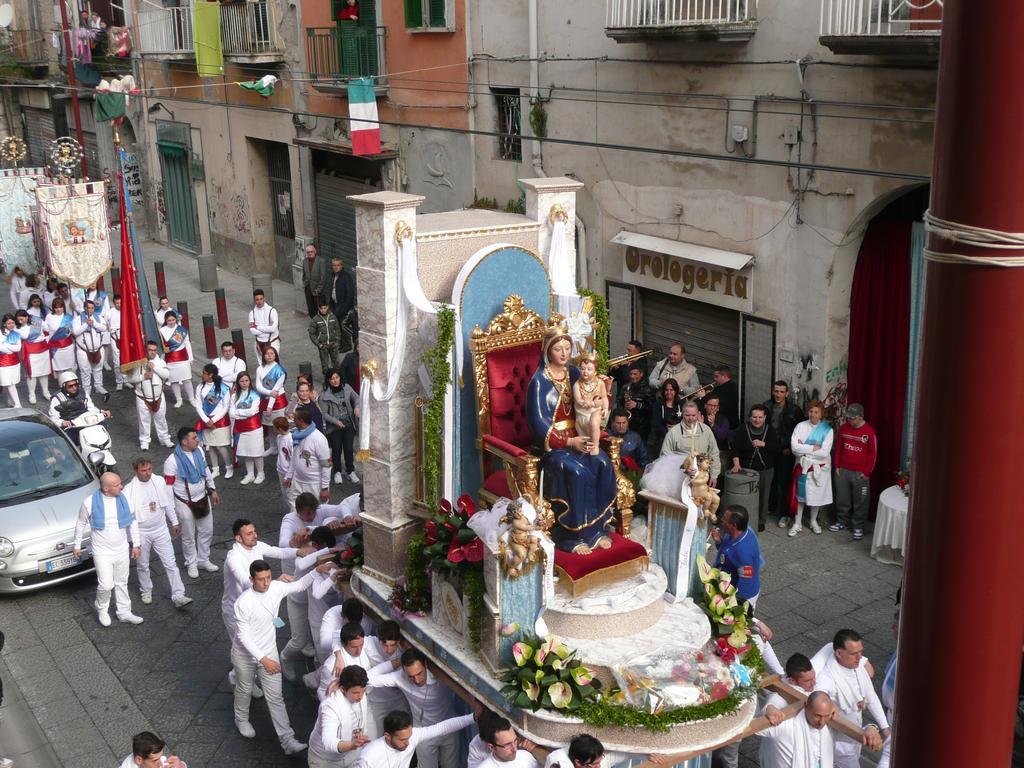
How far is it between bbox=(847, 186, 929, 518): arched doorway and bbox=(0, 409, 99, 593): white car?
8530mm

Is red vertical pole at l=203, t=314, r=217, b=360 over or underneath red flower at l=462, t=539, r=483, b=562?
underneath

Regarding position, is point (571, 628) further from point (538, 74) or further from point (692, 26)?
point (538, 74)

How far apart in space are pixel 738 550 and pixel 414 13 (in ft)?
42.9

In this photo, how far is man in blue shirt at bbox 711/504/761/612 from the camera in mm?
8789

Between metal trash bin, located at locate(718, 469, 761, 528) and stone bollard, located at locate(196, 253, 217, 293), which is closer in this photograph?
metal trash bin, located at locate(718, 469, 761, 528)

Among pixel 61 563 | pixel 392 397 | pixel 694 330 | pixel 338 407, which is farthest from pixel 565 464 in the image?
pixel 694 330

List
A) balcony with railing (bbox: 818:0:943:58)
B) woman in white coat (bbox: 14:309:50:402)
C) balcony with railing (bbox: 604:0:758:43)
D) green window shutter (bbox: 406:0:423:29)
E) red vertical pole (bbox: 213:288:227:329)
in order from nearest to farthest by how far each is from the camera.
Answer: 1. balcony with railing (bbox: 818:0:943:58)
2. balcony with railing (bbox: 604:0:758:43)
3. woman in white coat (bbox: 14:309:50:402)
4. green window shutter (bbox: 406:0:423:29)
5. red vertical pole (bbox: 213:288:227:329)

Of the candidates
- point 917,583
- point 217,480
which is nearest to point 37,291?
point 217,480

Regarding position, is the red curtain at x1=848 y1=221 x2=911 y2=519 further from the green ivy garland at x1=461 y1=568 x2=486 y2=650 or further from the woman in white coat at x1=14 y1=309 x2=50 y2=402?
the woman in white coat at x1=14 y1=309 x2=50 y2=402

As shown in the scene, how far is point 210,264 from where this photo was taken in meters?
25.1

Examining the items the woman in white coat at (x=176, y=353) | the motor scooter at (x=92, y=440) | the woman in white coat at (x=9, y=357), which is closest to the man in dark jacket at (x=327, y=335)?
the woman in white coat at (x=176, y=353)

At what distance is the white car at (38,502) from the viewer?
442 inches

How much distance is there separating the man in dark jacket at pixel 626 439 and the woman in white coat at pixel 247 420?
4634mm

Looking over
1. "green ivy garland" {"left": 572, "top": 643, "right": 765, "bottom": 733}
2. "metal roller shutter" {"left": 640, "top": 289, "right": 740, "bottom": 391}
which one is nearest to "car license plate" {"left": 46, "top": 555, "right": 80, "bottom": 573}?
"green ivy garland" {"left": 572, "top": 643, "right": 765, "bottom": 733}
